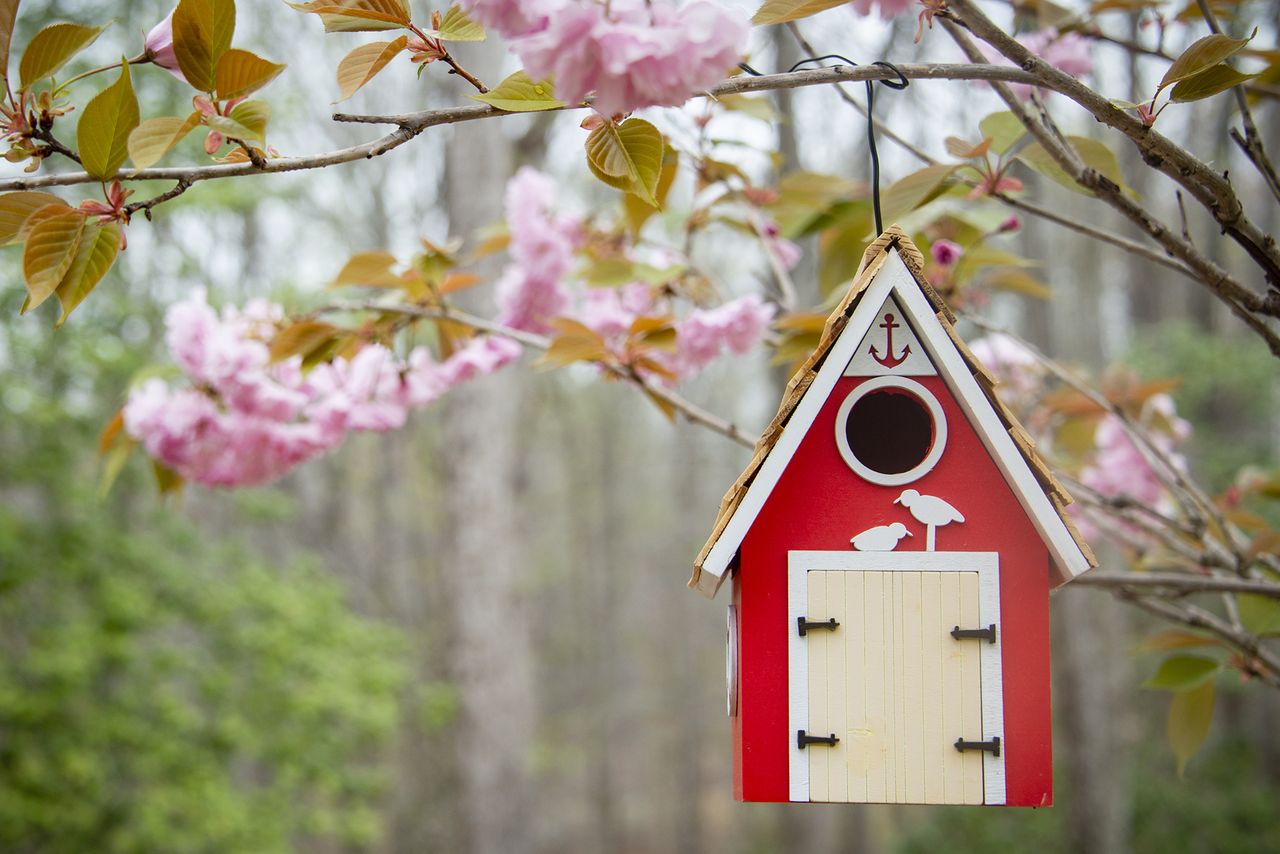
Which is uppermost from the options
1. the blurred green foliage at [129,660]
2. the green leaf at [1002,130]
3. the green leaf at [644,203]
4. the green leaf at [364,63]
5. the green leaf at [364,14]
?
the green leaf at [644,203]

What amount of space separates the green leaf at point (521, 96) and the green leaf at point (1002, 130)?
650 mm

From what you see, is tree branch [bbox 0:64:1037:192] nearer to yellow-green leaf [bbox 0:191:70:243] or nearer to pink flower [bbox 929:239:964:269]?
yellow-green leaf [bbox 0:191:70:243]

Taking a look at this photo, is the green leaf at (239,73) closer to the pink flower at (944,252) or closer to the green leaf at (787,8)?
the green leaf at (787,8)

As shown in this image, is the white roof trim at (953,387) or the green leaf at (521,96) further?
the white roof trim at (953,387)

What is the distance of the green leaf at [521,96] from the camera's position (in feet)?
3.13

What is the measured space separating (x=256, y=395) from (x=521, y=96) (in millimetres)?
1063

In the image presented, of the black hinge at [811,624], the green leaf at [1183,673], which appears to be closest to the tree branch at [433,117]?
the black hinge at [811,624]

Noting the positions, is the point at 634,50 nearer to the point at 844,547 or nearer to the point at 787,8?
the point at 787,8

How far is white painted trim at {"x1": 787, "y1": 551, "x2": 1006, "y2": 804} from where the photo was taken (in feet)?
3.76

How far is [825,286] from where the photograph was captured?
1.80 metres

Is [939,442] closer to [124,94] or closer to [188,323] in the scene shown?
[124,94]

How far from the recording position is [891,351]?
1.16m

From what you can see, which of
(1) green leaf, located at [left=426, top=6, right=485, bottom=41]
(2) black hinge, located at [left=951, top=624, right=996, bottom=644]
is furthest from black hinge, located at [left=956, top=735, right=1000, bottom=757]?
(1) green leaf, located at [left=426, top=6, right=485, bottom=41]

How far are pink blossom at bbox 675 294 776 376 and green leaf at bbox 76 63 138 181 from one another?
876 mm
